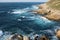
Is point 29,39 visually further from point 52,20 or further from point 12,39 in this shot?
point 52,20

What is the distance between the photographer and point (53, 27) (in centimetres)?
3809

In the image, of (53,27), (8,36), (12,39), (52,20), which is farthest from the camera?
(52,20)

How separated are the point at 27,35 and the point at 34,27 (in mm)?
6106

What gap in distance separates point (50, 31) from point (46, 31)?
2.94 feet

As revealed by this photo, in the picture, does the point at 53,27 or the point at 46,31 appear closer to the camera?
the point at 46,31

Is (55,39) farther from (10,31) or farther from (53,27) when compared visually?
(10,31)

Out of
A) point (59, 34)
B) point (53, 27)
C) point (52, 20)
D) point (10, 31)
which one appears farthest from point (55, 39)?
point (52, 20)

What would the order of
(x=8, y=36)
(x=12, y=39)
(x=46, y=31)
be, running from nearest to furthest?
1. (x=12, y=39)
2. (x=8, y=36)
3. (x=46, y=31)

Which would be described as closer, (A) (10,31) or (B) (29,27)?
(A) (10,31)

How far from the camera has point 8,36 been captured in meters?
31.7

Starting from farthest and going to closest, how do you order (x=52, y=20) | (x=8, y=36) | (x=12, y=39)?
(x=52, y=20) → (x=8, y=36) → (x=12, y=39)

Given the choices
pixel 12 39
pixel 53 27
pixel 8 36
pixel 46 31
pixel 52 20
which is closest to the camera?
pixel 12 39

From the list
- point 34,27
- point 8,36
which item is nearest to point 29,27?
point 34,27

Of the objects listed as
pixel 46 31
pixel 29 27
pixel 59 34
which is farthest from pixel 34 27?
pixel 59 34
